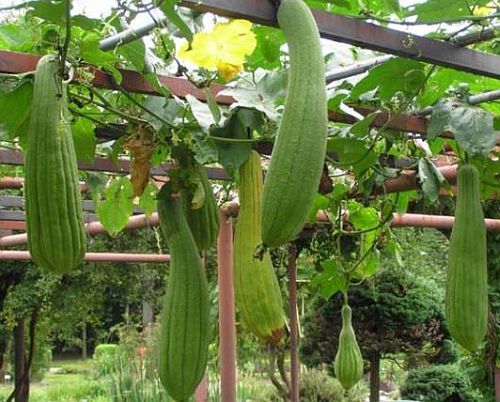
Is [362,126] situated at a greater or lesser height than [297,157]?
greater

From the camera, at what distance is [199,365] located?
1.21m

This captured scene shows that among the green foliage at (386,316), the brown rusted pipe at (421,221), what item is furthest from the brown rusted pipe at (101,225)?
the green foliage at (386,316)

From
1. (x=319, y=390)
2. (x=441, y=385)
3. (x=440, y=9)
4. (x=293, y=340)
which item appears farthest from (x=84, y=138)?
(x=441, y=385)

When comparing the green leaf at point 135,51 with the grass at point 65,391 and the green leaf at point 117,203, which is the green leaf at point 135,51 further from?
the grass at point 65,391

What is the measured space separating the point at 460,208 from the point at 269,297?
551 mm

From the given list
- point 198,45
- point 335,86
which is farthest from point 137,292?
point 198,45

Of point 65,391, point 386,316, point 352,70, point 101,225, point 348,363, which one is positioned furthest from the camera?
point 65,391

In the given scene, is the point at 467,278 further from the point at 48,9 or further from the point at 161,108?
the point at 48,9

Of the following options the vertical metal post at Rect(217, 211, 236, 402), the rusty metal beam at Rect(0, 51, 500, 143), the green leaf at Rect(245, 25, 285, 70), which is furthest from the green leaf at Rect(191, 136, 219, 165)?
the vertical metal post at Rect(217, 211, 236, 402)

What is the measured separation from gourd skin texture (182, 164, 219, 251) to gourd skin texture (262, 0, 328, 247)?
47 cm

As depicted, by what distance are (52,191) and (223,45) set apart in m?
0.35

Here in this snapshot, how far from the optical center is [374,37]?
1.23m

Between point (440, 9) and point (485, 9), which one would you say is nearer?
point (440, 9)

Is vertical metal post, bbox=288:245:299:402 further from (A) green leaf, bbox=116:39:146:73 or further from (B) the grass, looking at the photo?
(B) the grass
